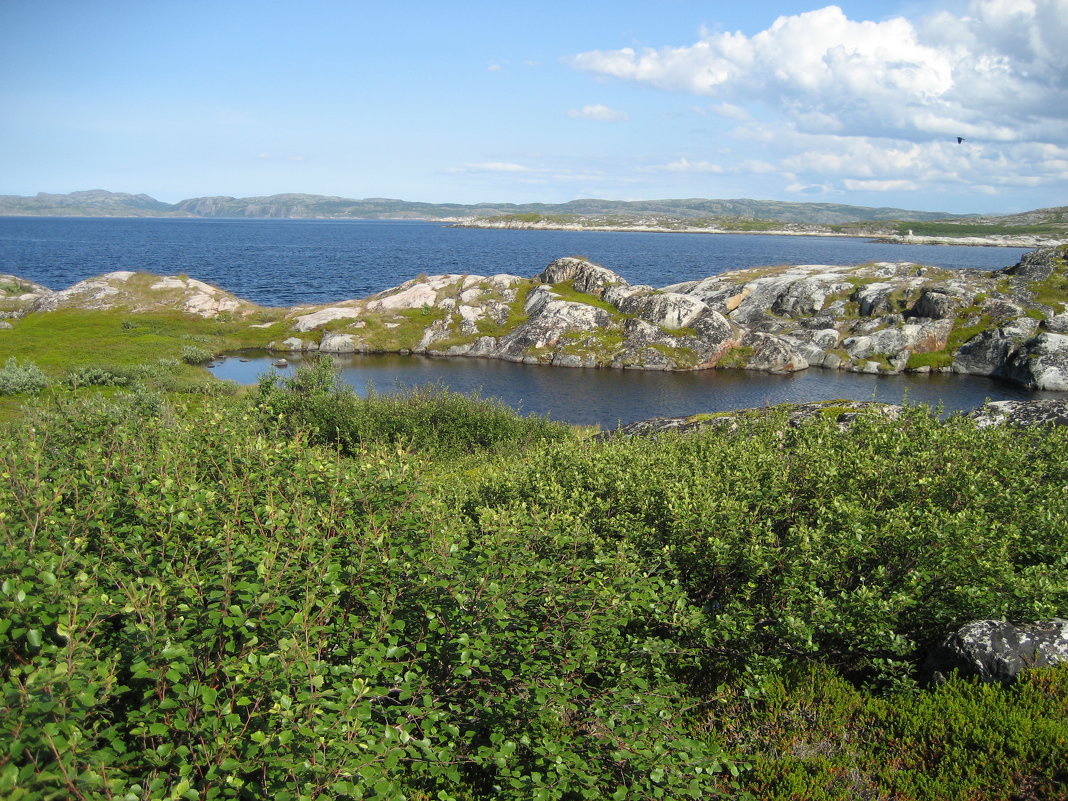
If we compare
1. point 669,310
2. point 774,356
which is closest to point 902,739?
point 774,356

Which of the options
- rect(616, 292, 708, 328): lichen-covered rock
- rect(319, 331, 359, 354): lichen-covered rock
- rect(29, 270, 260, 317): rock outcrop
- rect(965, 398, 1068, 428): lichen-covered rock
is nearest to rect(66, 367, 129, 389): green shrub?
rect(319, 331, 359, 354): lichen-covered rock

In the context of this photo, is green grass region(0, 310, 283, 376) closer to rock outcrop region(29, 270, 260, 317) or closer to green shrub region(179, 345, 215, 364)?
green shrub region(179, 345, 215, 364)

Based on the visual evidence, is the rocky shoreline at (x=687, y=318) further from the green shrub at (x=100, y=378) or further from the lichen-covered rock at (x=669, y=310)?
the green shrub at (x=100, y=378)

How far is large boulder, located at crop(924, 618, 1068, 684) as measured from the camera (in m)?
9.73

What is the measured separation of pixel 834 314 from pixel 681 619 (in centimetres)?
8090

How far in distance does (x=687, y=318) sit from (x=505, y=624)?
7023 cm

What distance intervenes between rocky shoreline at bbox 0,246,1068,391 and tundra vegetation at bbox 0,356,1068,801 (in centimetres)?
5802

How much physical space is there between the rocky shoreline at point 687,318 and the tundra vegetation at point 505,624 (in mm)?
58020

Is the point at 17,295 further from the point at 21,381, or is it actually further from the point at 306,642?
the point at 306,642

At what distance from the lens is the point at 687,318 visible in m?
74.8

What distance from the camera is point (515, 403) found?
2229 inches

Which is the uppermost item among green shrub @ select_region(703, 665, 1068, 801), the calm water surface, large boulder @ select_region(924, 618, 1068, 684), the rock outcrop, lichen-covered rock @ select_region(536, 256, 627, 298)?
lichen-covered rock @ select_region(536, 256, 627, 298)

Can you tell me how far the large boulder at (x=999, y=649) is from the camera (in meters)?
9.73

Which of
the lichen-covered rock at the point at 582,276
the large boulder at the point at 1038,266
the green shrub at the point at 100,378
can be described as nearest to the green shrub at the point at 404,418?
the green shrub at the point at 100,378
